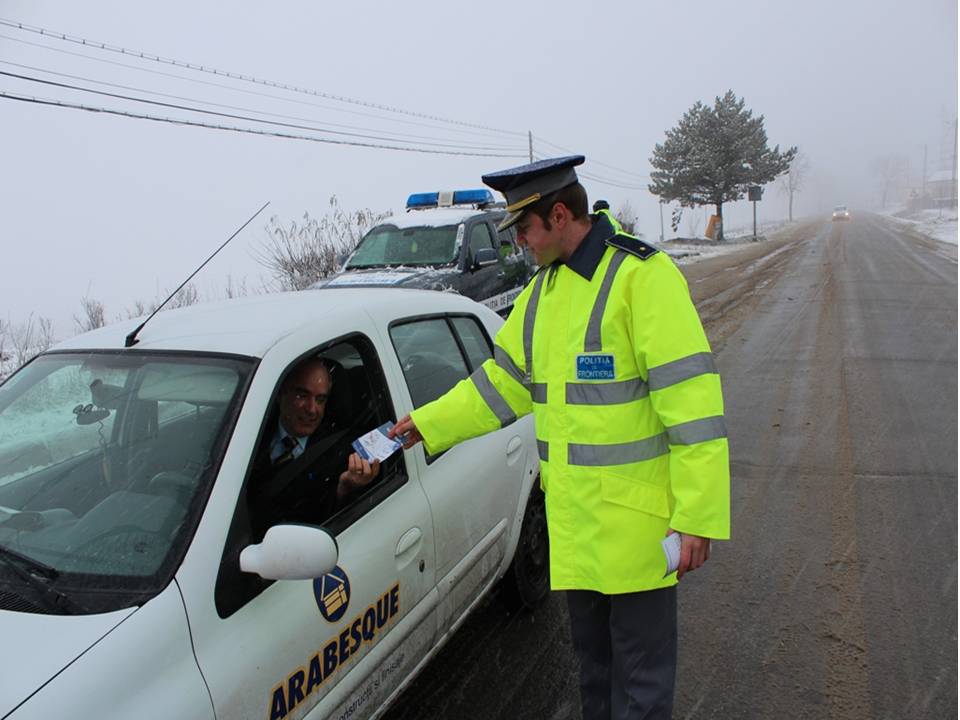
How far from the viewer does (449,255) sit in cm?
938

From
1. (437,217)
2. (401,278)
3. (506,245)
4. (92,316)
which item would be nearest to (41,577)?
(401,278)

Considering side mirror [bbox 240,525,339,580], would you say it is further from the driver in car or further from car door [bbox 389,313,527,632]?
car door [bbox 389,313,527,632]

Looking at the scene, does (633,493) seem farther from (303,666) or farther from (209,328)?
(209,328)

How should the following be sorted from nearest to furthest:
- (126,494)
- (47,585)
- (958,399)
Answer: (47,585) < (126,494) < (958,399)

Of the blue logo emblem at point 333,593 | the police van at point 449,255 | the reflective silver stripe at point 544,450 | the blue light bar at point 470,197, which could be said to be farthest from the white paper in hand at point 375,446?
the blue light bar at point 470,197

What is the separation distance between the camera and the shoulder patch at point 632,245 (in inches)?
76.0

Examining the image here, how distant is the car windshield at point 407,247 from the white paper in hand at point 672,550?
7718 mm

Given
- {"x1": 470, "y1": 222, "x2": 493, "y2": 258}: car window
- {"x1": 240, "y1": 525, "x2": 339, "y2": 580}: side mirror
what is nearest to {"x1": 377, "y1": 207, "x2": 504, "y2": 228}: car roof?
{"x1": 470, "y1": 222, "x2": 493, "y2": 258}: car window

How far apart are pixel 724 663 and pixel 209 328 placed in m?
2.43

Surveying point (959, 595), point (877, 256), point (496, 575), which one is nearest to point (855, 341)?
point (959, 595)

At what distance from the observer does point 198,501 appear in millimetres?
1709

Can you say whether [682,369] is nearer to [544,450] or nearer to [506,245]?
[544,450]

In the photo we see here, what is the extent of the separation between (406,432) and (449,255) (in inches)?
288

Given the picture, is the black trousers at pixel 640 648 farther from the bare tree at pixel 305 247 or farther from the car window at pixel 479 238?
the bare tree at pixel 305 247
